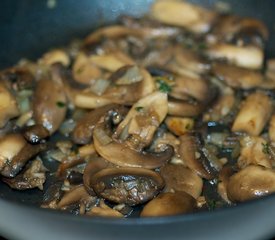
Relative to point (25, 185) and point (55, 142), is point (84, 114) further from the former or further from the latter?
point (25, 185)

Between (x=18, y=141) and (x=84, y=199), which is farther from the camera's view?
(x=18, y=141)

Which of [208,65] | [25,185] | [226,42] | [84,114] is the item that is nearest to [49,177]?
[25,185]

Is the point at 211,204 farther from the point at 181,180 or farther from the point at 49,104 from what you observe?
the point at 49,104

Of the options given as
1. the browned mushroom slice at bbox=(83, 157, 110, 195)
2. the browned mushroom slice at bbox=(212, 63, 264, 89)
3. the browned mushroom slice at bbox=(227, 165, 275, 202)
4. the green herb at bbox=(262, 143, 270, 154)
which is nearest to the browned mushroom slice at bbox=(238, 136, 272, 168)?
the green herb at bbox=(262, 143, 270, 154)

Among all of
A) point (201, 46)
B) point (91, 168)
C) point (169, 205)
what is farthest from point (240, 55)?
point (169, 205)

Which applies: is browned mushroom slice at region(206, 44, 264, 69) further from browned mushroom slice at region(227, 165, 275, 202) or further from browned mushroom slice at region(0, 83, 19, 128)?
browned mushroom slice at region(0, 83, 19, 128)

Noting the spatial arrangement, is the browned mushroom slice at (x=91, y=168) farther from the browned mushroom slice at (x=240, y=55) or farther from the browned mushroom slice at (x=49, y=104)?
the browned mushroom slice at (x=240, y=55)
